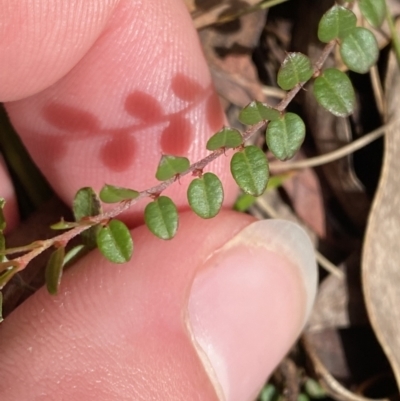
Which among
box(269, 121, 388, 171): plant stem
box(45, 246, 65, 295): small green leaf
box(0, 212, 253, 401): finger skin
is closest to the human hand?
box(0, 212, 253, 401): finger skin

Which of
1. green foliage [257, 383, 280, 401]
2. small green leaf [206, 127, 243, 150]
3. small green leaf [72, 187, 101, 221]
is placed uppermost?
small green leaf [206, 127, 243, 150]

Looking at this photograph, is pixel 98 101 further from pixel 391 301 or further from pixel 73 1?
pixel 391 301

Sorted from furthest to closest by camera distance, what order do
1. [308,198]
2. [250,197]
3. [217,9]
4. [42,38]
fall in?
[308,198], [250,197], [217,9], [42,38]

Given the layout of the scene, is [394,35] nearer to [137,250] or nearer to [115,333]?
[137,250]

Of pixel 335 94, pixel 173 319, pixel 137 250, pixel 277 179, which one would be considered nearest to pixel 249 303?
pixel 173 319

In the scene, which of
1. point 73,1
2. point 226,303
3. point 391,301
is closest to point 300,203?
point 391,301

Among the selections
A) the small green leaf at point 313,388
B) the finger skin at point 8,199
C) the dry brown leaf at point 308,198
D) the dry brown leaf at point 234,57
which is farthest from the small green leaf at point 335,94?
the small green leaf at point 313,388

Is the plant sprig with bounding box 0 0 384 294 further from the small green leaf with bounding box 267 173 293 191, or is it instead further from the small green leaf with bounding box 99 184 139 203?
the small green leaf with bounding box 267 173 293 191
